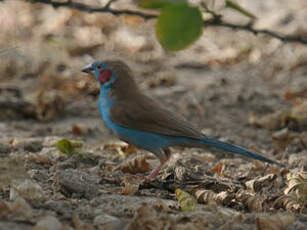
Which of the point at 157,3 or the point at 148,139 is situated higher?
the point at 157,3

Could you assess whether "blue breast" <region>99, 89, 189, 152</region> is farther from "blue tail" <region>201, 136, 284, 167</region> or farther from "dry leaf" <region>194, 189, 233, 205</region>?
"dry leaf" <region>194, 189, 233, 205</region>

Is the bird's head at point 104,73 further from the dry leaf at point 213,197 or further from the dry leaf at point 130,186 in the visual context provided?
the dry leaf at point 213,197

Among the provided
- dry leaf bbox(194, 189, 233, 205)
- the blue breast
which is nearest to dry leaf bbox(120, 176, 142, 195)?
dry leaf bbox(194, 189, 233, 205)

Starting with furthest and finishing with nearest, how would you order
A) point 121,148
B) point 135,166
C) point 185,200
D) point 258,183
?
1. point 121,148
2. point 135,166
3. point 258,183
4. point 185,200

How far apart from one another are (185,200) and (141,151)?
1.76 m

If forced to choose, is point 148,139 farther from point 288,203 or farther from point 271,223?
point 271,223

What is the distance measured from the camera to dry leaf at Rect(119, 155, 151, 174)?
14.0ft

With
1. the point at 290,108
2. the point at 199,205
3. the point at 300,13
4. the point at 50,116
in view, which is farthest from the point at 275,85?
the point at 199,205

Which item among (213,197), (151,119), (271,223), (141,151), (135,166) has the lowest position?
(141,151)

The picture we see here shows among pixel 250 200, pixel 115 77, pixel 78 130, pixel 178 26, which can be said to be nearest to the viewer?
pixel 178 26

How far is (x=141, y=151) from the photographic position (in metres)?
5.16

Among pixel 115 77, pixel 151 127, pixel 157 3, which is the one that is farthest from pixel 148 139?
pixel 157 3

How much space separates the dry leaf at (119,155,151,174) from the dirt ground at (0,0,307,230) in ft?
0.03

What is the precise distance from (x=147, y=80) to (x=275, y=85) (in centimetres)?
150
